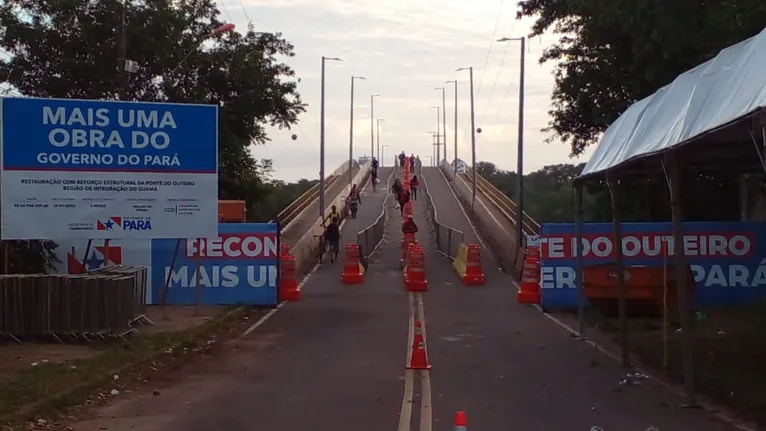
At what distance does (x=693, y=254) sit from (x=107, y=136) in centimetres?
1355

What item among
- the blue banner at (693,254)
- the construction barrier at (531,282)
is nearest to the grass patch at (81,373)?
the blue banner at (693,254)

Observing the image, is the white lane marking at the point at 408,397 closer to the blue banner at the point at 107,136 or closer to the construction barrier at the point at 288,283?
the blue banner at the point at 107,136

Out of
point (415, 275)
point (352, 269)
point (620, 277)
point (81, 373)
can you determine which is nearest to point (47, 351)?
point (81, 373)

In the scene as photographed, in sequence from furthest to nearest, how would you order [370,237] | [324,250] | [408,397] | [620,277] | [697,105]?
[370,237] < [324,250] < [620,277] < [408,397] < [697,105]

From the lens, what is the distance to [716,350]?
15023 millimetres

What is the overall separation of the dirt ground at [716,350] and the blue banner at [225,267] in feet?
22.9

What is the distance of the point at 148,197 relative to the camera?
1836 centimetres

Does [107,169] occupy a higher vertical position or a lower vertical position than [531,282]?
higher

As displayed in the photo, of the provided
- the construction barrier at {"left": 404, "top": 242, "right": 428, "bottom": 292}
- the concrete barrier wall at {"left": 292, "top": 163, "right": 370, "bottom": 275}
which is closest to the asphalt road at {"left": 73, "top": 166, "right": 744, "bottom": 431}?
the construction barrier at {"left": 404, "top": 242, "right": 428, "bottom": 292}

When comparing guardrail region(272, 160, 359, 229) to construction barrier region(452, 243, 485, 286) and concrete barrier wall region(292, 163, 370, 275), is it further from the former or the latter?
construction barrier region(452, 243, 485, 286)

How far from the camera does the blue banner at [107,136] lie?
17766 mm

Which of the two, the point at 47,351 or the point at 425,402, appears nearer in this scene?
the point at 425,402

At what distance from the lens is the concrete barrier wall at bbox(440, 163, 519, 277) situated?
35406 millimetres

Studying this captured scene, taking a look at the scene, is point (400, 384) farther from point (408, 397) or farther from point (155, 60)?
point (155, 60)
